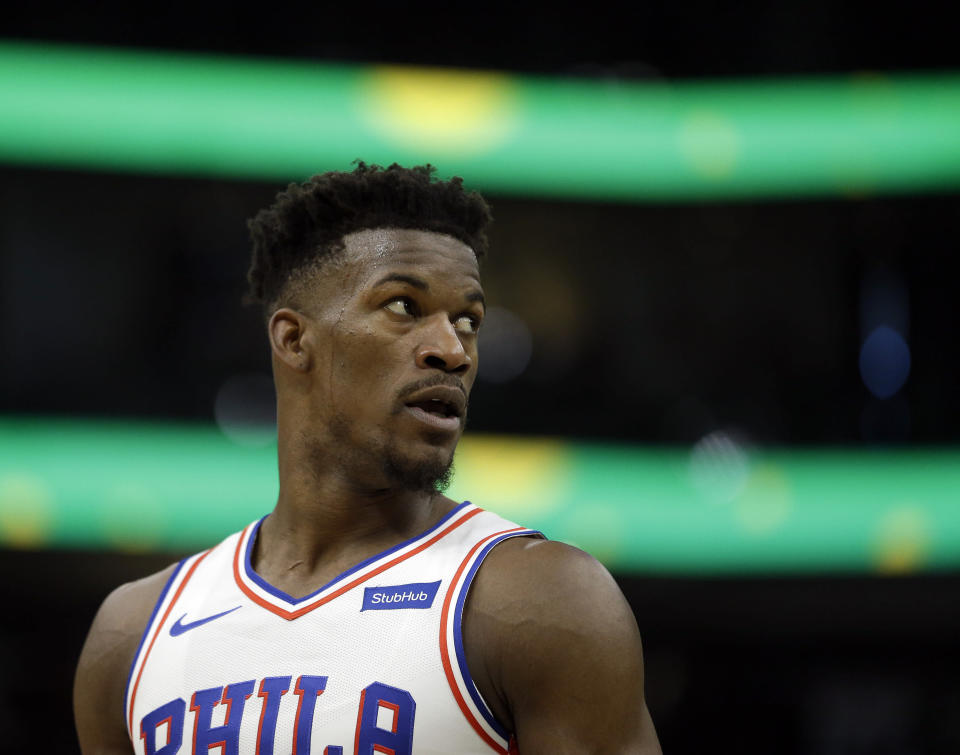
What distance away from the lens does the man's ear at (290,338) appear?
3.29m

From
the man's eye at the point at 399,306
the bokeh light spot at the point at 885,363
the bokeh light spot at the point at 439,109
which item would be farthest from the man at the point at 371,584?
the bokeh light spot at the point at 885,363

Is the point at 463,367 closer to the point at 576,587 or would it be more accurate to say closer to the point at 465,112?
the point at 576,587

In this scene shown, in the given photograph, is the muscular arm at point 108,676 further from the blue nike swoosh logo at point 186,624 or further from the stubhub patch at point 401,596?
the stubhub patch at point 401,596

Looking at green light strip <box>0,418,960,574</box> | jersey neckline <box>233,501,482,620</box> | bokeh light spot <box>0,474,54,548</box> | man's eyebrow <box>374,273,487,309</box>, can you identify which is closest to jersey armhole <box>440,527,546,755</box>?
jersey neckline <box>233,501,482,620</box>

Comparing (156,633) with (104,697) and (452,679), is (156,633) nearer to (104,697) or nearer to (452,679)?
(104,697)

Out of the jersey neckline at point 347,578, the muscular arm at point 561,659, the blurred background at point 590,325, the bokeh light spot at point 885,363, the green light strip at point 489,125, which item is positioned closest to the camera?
the muscular arm at point 561,659

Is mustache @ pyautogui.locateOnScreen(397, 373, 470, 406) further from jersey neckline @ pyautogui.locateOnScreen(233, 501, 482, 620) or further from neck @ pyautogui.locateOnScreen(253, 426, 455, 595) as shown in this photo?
jersey neckline @ pyautogui.locateOnScreen(233, 501, 482, 620)

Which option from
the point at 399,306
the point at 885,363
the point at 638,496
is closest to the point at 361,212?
the point at 399,306

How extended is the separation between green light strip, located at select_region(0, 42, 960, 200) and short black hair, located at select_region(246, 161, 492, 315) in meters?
9.10

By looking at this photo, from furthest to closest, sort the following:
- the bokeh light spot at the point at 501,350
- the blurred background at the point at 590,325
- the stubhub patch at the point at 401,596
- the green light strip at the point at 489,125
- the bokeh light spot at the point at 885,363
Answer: the bokeh light spot at the point at 885,363
the bokeh light spot at the point at 501,350
the green light strip at the point at 489,125
the blurred background at the point at 590,325
the stubhub patch at the point at 401,596

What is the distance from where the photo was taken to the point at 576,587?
9.24 ft

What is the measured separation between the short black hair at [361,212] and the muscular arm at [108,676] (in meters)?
0.93

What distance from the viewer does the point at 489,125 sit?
42.0 ft

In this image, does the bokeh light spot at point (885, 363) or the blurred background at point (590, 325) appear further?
the bokeh light spot at point (885, 363)
